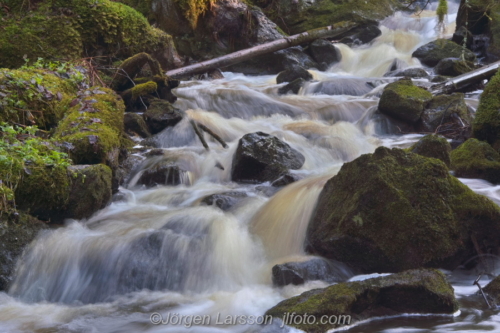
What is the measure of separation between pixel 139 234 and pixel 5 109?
2260 mm

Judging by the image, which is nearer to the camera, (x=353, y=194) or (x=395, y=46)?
(x=353, y=194)

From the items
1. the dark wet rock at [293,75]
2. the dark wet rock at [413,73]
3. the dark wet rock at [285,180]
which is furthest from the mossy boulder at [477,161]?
the dark wet rock at [293,75]

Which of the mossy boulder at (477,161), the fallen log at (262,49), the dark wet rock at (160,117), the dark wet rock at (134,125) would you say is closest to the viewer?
the mossy boulder at (477,161)

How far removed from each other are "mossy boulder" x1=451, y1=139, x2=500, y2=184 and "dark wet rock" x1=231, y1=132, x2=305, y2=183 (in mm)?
2070

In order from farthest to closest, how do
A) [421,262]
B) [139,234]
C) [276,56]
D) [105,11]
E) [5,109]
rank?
[276,56], [105,11], [5,109], [139,234], [421,262]

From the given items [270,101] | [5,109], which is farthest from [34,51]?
[270,101]

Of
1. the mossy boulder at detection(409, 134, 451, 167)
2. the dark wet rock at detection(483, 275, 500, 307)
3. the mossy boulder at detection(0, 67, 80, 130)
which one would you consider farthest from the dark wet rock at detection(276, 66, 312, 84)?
the dark wet rock at detection(483, 275, 500, 307)

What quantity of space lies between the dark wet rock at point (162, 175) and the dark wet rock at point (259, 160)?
744mm

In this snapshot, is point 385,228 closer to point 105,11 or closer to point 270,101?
point 270,101

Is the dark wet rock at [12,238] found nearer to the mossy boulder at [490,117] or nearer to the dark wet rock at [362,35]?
the mossy boulder at [490,117]

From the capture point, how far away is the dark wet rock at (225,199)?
17.7 feet

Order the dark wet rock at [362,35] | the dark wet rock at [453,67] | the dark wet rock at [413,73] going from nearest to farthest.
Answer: the dark wet rock at [453,67]
the dark wet rock at [413,73]
the dark wet rock at [362,35]

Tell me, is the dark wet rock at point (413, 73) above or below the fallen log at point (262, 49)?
below

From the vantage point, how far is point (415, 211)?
3.94 meters
